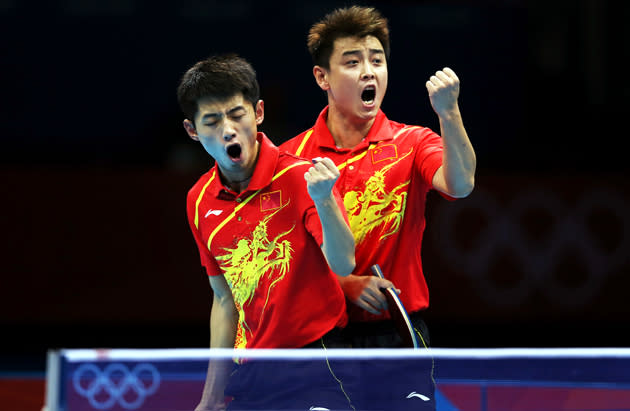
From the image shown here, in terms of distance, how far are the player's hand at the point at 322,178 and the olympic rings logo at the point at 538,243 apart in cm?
498

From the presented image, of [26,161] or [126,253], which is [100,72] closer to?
[26,161]

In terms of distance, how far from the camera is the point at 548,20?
9.95 meters

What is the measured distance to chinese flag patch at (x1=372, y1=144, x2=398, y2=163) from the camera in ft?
10.4

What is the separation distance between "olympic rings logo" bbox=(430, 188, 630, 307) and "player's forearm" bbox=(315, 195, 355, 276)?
4.89 m

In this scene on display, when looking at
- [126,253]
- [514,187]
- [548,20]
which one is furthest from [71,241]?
[548,20]

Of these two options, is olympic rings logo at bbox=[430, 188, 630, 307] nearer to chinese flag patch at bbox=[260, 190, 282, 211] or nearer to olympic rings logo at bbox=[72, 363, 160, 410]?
chinese flag patch at bbox=[260, 190, 282, 211]

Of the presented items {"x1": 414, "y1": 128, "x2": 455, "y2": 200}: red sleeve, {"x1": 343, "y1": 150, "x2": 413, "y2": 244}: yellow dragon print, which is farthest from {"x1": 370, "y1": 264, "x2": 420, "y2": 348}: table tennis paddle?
{"x1": 414, "y1": 128, "x2": 455, "y2": 200}: red sleeve

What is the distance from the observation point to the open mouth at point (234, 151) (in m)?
2.78

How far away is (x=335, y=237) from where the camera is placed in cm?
255

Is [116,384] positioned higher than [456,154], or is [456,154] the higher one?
[456,154]

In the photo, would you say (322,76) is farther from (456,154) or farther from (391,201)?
(456,154)

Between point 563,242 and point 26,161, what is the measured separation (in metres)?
5.12

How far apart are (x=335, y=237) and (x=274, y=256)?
329mm

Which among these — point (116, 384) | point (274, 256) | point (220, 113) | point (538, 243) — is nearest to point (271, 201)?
point (274, 256)
